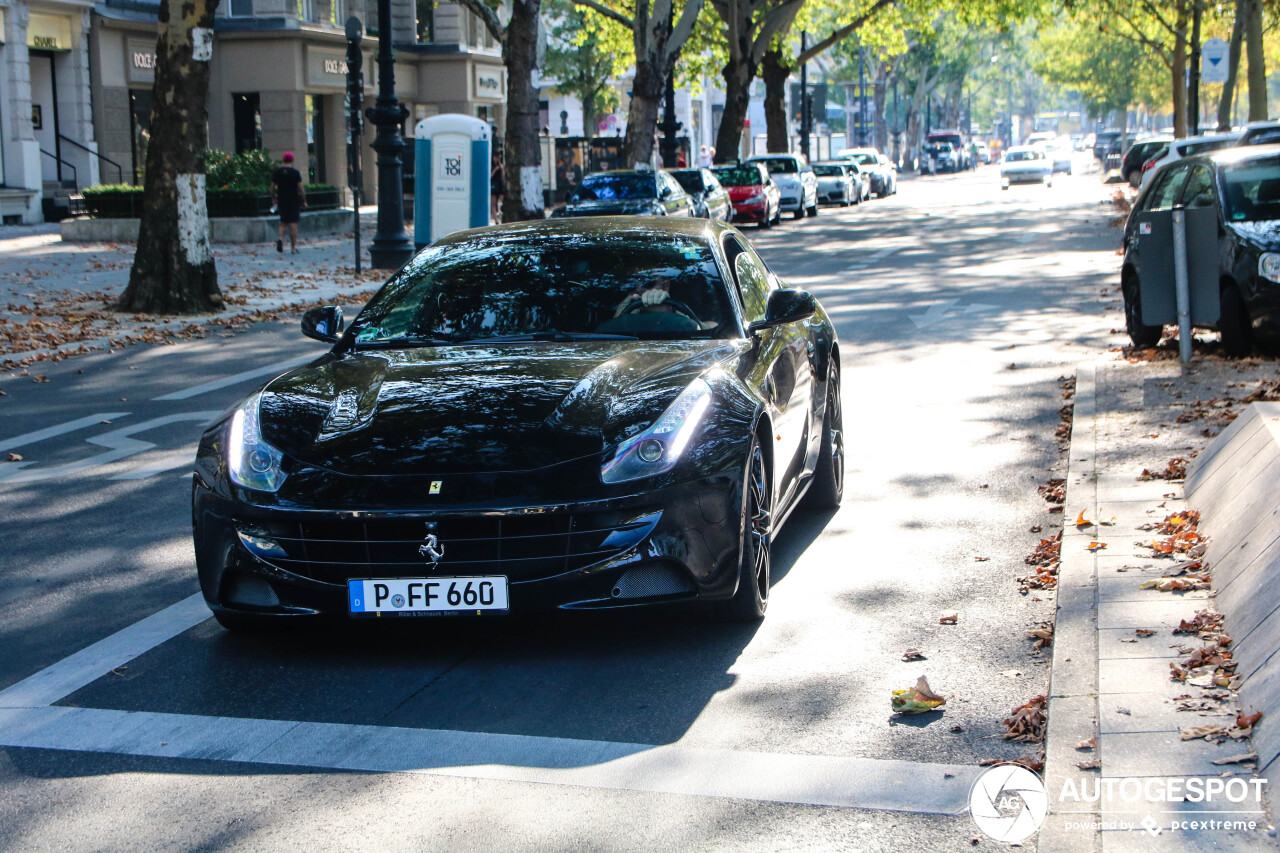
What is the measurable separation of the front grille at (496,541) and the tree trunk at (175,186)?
47.4 feet

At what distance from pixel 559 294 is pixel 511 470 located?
1599 millimetres

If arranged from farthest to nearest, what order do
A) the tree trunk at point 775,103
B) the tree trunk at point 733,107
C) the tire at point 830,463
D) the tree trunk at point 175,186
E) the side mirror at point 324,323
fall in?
the tree trunk at point 775,103 → the tree trunk at point 733,107 → the tree trunk at point 175,186 → the tire at point 830,463 → the side mirror at point 324,323

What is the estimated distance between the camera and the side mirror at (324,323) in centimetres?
682

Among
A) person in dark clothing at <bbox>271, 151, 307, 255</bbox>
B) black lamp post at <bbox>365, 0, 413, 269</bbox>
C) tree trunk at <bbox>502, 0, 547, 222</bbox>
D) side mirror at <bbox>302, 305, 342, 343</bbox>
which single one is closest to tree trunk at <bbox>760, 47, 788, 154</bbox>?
tree trunk at <bbox>502, 0, 547, 222</bbox>

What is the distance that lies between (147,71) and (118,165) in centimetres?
338

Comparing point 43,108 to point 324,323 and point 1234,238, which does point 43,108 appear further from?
point 324,323

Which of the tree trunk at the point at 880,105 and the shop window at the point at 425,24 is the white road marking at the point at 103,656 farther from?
the tree trunk at the point at 880,105

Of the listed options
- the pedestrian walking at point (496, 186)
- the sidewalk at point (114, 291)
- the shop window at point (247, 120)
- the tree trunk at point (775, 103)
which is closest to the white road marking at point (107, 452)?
the sidewalk at point (114, 291)

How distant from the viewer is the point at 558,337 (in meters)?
6.39

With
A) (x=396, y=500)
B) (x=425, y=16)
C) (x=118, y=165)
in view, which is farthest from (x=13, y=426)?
(x=425, y=16)

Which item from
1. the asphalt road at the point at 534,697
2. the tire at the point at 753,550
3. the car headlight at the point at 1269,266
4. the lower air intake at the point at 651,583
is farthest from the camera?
the car headlight at the point at 1269,266

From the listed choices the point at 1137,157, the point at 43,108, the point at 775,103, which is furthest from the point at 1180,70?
the point at 43,108

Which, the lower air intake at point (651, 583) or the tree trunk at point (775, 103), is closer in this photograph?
the lower air intake at point (651, 583)

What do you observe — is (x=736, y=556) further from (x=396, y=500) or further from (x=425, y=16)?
(x=425, y=16)
